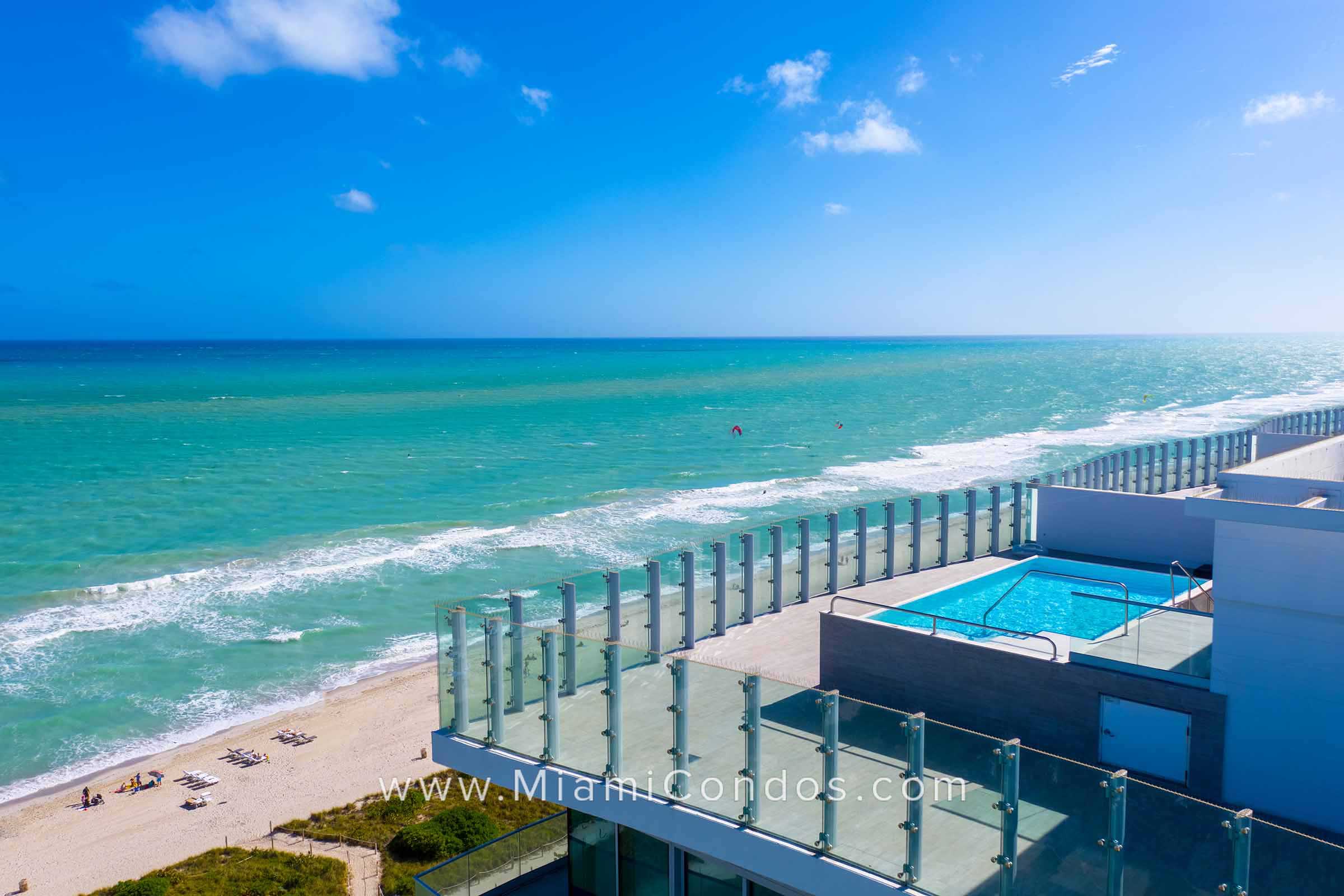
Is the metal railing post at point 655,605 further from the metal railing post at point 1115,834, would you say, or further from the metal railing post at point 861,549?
the metal railing post at point 1115,834

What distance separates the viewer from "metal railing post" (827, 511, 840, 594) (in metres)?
14.4

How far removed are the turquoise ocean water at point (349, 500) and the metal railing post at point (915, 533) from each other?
707 centimetres

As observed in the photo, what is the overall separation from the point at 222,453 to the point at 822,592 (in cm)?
5901

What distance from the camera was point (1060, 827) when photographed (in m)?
5.76

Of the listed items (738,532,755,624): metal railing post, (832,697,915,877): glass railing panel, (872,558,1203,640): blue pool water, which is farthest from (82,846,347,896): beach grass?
(832,697,915,877): glass railing panel

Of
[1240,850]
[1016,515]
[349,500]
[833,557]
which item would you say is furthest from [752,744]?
[349,500]

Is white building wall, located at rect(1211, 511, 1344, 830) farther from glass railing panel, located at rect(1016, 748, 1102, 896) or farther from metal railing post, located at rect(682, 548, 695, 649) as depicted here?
metal railing post, located at rect(682, 548, 695, 649)

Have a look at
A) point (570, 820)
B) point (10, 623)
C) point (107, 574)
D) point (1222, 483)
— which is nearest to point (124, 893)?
point (570, 820)

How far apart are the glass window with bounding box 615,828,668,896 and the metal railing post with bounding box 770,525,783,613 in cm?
557

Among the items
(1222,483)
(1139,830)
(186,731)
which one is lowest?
(186,731)

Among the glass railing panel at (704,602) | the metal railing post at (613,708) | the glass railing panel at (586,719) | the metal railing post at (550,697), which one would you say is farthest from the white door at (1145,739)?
the glass railing panel at (704,602)

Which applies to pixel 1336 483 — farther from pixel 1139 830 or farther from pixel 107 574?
pixel 107 574

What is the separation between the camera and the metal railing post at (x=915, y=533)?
1505 centimetres

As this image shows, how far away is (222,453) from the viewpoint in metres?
64.0
